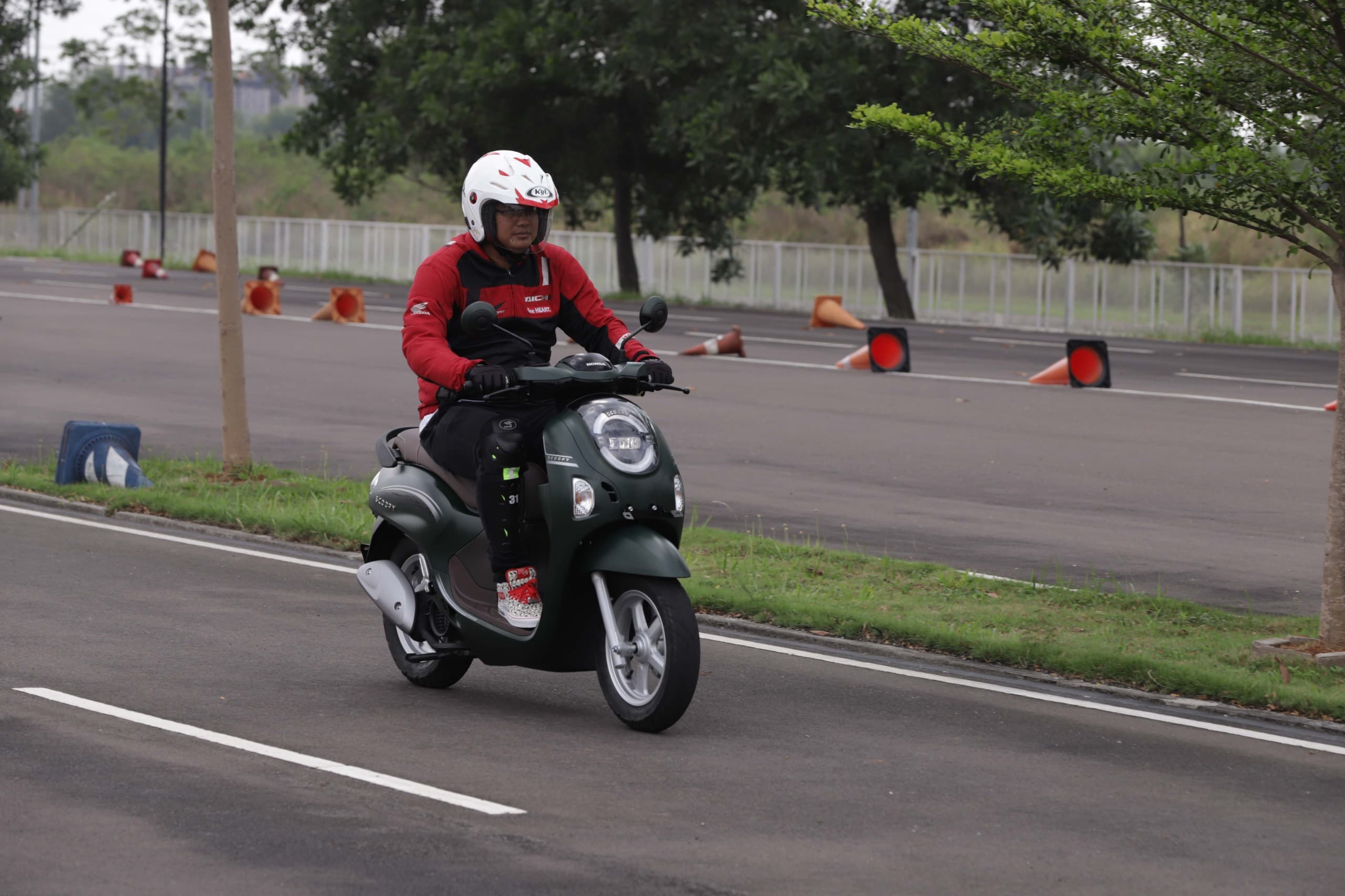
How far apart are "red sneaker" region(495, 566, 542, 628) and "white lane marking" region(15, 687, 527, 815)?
1.00m

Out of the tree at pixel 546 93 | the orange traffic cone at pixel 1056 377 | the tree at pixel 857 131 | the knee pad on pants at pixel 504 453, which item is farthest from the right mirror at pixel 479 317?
the tree at pixel 546 93

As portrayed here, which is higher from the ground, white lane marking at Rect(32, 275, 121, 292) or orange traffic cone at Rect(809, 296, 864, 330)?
white lane marking at Rect(32, 275, 121, 292)

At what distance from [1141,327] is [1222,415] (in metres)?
18.4

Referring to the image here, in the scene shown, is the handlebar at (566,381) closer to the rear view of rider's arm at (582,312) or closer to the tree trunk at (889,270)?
the rear view of rider's arm at (582,312)

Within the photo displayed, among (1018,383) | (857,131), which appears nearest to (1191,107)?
(1018,383)

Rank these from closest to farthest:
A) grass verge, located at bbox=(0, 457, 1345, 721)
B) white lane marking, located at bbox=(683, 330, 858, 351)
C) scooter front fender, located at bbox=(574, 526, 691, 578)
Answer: scooter front fender, located at bbox=(574, 526, 691, 578)
grass verge, located at bbox=(0, 457, 1345, 721)
white lane marking, located at bbox=(683, 330, 858, 351)

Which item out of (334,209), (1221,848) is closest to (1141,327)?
(1221,848)

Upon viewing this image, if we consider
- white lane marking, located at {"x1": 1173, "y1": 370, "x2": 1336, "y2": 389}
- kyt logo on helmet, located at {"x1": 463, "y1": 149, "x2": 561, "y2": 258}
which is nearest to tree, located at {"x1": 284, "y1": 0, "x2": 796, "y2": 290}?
white lane marking, located at {"x1": 1173, "y1": 370, "x2": 1336, "y2": 389}

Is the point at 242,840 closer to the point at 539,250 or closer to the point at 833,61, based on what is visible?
the point at 539,250

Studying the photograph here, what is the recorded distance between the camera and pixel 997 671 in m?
9.02

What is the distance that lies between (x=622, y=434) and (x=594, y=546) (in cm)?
41

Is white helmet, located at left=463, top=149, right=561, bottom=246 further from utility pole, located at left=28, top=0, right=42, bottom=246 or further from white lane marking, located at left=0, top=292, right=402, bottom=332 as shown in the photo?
utility pole, located at left=28, top=0, right=42, bottom=246

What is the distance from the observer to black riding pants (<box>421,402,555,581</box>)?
7.44m

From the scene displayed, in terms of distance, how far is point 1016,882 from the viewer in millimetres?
5676
